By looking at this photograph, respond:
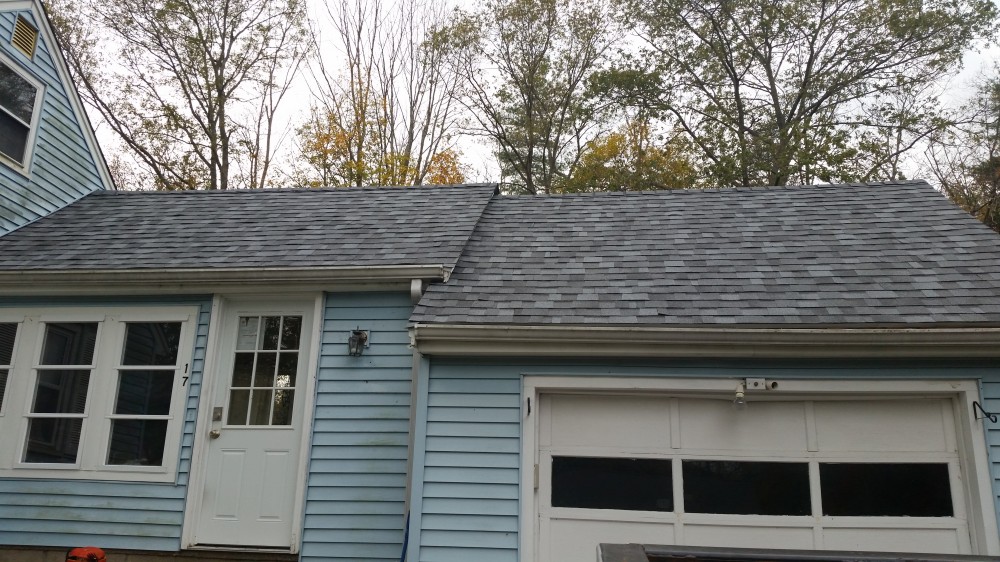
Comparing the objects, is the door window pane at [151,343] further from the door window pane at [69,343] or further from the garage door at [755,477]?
the garage door at [755,477]

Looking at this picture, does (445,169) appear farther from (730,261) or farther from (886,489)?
(886,489)

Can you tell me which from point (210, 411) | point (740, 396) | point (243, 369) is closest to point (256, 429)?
point (210, 411)

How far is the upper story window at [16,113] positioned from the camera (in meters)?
7.97

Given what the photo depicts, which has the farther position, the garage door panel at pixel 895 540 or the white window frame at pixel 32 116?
A: the white window frame at pixel 32 116

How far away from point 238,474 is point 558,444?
274 cm

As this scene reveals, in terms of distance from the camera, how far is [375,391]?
644 cm

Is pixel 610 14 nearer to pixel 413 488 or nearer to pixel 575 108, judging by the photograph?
pixel 575 108

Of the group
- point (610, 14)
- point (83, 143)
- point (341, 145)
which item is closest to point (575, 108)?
point (610, 14)

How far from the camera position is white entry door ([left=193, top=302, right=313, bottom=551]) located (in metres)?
6.29

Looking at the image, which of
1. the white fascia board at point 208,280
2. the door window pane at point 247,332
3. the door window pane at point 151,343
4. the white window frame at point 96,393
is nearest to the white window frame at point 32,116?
the white fascia board at point 208,280

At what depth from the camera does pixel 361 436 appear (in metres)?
6.34

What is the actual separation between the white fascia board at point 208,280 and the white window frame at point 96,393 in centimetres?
19

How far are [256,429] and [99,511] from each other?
1457mm

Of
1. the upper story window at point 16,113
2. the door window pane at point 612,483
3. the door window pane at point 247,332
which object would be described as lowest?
the door window pane at point 612,483
